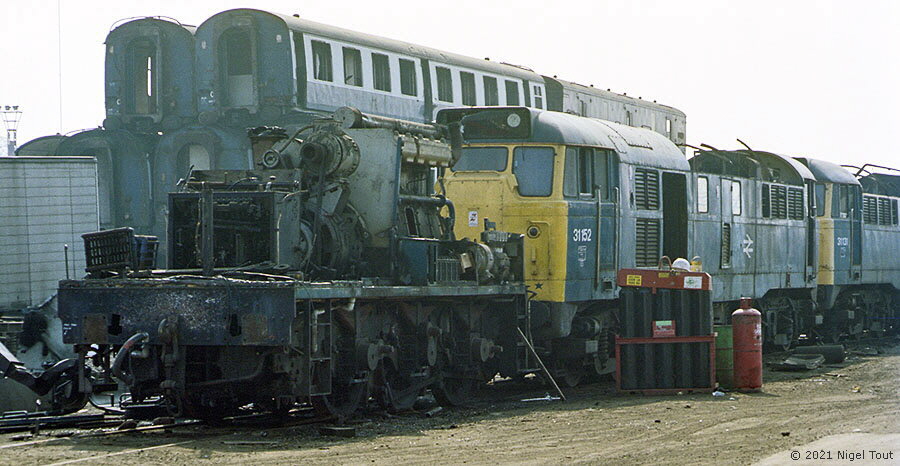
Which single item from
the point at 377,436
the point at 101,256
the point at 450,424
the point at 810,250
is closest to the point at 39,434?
the point at 101,256

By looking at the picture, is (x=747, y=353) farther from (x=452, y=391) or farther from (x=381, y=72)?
(x=381, y=72)

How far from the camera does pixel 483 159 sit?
1781cm

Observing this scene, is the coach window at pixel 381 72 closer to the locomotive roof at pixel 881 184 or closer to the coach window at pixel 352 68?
the coach window at pixel 352 68

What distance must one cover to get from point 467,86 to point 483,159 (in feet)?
59.9

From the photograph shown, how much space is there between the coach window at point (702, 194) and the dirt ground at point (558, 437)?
5363 millimetres

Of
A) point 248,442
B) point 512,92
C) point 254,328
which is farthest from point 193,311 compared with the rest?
point 512,92

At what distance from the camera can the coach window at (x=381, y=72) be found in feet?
108

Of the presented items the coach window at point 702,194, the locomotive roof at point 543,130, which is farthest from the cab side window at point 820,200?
the locomotive roof at point 543,130

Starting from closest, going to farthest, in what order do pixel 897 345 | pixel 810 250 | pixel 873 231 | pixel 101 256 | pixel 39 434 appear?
1. pixel 39 434
2. pixel 101 256
3. pixel 810 250
4. pixel 897 345
5. pixel 873 231

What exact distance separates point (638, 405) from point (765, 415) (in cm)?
161

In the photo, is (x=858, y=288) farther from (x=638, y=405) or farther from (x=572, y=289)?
(x=638, y=405)

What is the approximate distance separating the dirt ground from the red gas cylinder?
30.8 inches

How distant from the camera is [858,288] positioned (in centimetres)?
2953

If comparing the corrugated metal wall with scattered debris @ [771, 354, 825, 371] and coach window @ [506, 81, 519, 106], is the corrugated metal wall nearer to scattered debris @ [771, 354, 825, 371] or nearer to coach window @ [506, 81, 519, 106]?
scattered debris @ [771, 354, 825, 371]
